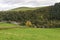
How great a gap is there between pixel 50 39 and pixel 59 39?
2.09m

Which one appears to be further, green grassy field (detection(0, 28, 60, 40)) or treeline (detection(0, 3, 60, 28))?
treeline (detection(0, 3, 60, 28))

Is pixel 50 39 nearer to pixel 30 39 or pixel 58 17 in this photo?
pixel 30 39

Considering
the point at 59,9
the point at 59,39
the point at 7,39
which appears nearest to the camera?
the point at 7,39

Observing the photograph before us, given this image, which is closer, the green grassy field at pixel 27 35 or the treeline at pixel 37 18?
the green grassy field at pixel 27 35

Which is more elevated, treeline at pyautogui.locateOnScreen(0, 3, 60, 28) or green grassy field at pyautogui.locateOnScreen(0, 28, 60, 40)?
green grassy field at pyautogui.locateOnScreen(0, 28, 60, 40)

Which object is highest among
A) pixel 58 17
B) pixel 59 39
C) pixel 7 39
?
pixel 7 39

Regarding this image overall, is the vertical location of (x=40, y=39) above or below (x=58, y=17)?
above

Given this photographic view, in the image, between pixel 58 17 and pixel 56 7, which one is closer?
pixel 58 17

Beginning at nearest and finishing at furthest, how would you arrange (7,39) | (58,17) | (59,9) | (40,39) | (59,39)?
1. (7,39)
2. (40,39)
3. (59,39)
4. (58,17)
5. (59,9)

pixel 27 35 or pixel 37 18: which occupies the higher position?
pixel 27 35

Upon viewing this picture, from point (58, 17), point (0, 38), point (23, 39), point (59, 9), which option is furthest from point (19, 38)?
point (59, 9)

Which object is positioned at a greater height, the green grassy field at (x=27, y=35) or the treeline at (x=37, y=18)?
the green grassy field at (x=27, y=35)

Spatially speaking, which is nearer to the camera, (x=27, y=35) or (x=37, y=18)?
(x=27, y=35)

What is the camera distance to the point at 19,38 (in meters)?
33.3
